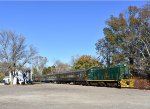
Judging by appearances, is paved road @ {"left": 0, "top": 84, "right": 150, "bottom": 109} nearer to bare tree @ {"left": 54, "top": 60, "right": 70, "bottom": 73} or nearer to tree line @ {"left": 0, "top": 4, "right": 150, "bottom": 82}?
tree line @ {"left": 0, "top": 4, "right": 150, "bottom": 82}

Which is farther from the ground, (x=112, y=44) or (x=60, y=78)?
(x=112, y=44)

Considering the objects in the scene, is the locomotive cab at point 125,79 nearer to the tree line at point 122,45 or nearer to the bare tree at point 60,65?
the tree line at point 122,45

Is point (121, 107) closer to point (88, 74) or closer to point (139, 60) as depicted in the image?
point (88, 74)

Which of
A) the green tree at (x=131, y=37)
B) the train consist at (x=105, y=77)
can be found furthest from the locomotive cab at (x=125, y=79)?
the green tree at (x=131, y=37)

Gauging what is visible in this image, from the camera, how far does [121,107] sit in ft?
66.5

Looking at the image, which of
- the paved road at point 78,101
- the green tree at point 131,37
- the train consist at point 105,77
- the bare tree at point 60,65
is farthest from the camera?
the bare tree at point 60,65

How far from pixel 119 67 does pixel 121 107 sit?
102 feet

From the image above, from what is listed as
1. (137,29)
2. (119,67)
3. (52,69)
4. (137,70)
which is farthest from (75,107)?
(52,69)

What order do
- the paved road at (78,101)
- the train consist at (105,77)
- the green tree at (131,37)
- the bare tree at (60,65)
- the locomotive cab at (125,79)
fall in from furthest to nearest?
the bare tree at (60,65)
the green tree at (131,37)
the train consist at (105,77)
the locomotive cab at (125,79)
the paved road at (78,101)

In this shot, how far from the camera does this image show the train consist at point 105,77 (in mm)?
50175

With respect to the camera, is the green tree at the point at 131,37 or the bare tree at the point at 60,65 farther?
the bare tree at the point at 60,65

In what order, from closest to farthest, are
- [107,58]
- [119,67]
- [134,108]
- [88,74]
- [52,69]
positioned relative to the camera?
[134,108] < [119,67] < [88,74] < [107,58] < [52,69]

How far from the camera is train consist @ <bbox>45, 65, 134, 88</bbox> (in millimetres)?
50175

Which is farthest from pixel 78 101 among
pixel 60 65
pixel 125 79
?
pixel 60 65
